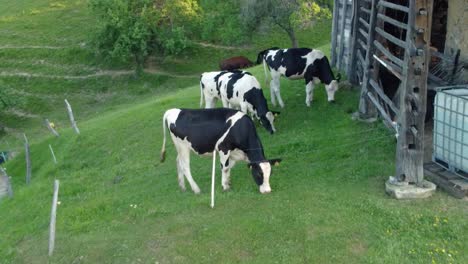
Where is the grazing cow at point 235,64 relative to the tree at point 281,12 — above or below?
below

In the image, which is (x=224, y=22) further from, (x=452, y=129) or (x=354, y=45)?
(x=452, y=129)

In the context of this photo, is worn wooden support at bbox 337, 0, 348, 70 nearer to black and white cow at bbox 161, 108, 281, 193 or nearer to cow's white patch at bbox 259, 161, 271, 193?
black and white cow at bbox 161, 108, 281, 193

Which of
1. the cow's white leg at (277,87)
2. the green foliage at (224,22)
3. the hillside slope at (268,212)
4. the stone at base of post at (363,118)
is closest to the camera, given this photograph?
the hillside slope at (268,212)

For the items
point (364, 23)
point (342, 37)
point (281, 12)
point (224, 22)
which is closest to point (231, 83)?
point (364, 23)

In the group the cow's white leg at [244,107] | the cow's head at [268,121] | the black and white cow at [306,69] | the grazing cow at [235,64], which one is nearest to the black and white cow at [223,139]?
the cow's head at [268,121]

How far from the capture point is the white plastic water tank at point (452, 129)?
919 centimetres

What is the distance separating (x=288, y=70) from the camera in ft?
55.6

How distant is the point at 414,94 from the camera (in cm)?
966

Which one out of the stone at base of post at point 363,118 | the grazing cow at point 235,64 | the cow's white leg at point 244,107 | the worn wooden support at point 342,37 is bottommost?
the grazing cow at point 235,64

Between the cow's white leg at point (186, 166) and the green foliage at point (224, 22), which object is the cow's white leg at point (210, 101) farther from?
the green foliage at point (224, 22)

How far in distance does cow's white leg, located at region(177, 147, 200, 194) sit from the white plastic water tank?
5.36 m

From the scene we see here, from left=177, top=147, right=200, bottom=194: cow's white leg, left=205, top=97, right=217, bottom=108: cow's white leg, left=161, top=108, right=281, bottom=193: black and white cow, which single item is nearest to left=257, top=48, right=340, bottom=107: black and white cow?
left=205, top=97, right=217, bottom=108: cow's white leg

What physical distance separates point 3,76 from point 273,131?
32437 millimetres

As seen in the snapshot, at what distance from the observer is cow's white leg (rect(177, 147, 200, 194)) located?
11836mm
